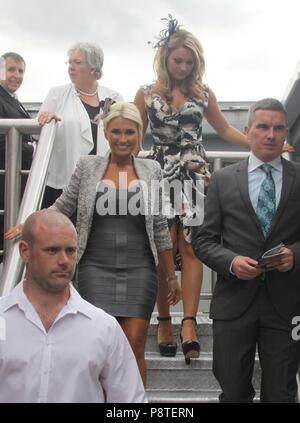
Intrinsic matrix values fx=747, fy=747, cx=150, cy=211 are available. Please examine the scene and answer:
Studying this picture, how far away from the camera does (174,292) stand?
3688mm

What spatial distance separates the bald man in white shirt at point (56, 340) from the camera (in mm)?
2299

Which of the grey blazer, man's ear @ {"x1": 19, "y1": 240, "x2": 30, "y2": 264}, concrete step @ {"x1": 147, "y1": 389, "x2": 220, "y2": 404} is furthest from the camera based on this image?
concrete step @ {"x1": 147, "y1": 389, "x2": 220, "y2": 404}

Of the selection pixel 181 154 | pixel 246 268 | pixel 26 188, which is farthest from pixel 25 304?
pixel 181 154

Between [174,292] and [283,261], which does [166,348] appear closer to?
[174,292]

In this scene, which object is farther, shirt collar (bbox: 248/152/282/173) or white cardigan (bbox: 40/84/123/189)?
white cardigan (bbox: 40/84/123/189)

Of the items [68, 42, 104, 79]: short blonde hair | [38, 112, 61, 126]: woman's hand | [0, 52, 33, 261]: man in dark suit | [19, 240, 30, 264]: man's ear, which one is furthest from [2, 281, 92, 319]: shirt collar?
[68, 42, 104, 79]: short blonde hair

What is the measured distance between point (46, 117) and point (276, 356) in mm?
1850

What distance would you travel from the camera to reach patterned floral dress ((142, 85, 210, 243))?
3986mm

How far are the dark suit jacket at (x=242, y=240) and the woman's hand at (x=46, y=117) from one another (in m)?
1.22

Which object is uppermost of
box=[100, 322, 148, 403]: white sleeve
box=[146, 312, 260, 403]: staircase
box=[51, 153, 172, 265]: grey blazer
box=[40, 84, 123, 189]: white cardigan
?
box=[40, 84, 123, 189]: white cardigan

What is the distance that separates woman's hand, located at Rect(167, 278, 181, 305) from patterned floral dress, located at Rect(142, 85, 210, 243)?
41 cm

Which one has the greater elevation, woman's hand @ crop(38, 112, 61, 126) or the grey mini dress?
woman's hand @ crop(38, 112, 61, 126)

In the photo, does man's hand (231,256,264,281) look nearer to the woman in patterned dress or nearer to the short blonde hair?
the woman in patterned dress
